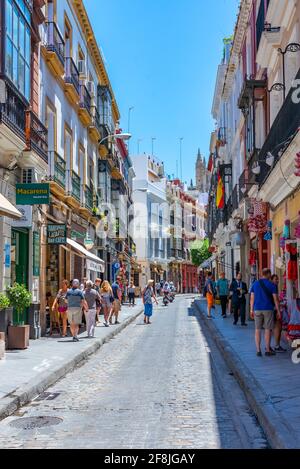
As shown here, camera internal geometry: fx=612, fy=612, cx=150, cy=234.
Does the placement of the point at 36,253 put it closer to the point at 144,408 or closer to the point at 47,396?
the point at 47,396

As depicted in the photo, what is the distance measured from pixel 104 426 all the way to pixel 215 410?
1.62 meters

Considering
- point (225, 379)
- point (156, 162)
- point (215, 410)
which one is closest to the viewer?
point (215, 410)

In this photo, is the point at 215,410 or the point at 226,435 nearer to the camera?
the point at 226,435

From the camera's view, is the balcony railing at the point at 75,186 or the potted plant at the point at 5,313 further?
the balcony railing at the point at 75,186

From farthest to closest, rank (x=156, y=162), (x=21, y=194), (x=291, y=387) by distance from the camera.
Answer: (x=156, y=162) < (x=21, y=194) < (x=291, y=387)

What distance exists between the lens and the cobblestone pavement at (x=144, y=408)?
6.19m

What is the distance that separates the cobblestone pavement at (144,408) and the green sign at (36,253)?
12.6 feet

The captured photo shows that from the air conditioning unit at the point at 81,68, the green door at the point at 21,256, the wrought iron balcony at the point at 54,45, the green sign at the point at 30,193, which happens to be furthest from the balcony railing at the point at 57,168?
the air conditioning unit at the point at 81,68

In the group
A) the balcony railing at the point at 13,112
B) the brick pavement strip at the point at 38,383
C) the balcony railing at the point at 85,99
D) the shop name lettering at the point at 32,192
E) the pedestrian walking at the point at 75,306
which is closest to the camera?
the brick pavement strip at the point at 38,383

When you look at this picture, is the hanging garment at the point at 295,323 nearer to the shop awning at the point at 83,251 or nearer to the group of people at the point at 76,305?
the group of people at the point at 76,305

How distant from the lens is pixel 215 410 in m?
7.71

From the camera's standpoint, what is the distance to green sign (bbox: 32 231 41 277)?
53.6 feet
